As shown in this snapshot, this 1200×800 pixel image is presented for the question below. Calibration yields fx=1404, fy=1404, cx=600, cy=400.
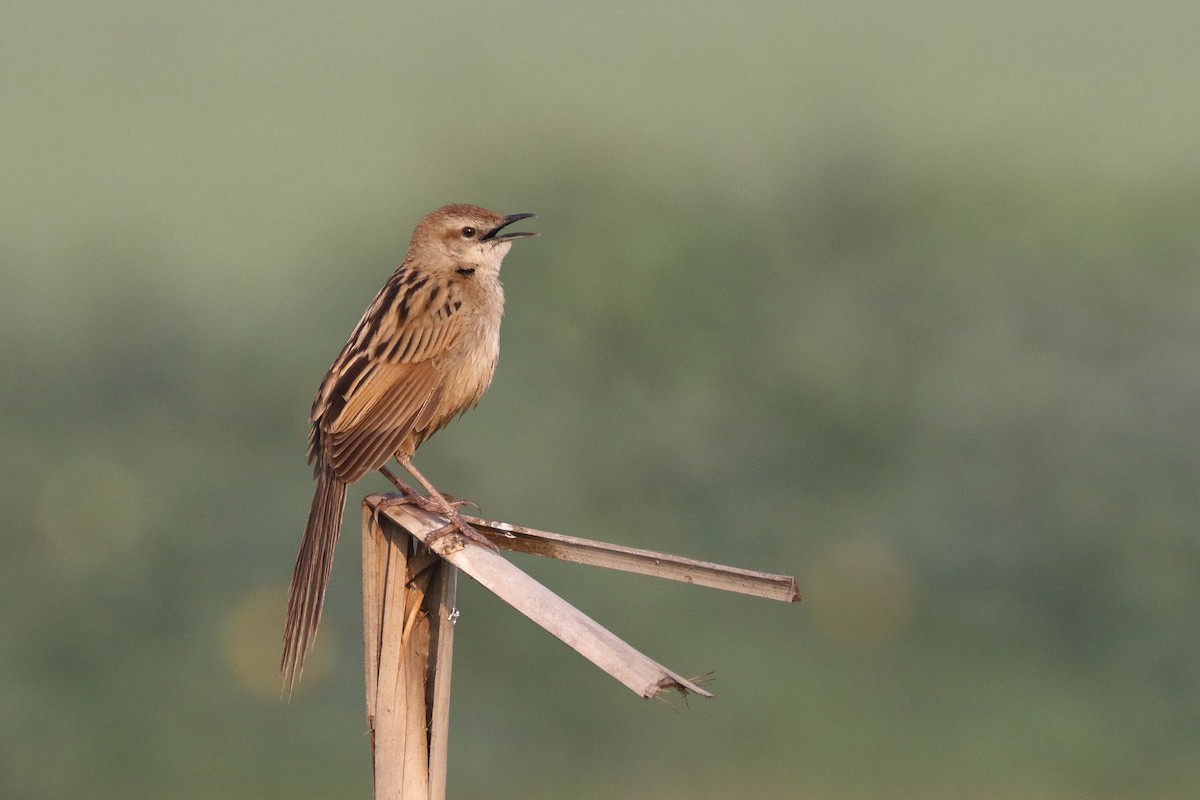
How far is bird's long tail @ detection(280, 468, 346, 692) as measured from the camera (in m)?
4.40

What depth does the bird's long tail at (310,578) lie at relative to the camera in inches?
173

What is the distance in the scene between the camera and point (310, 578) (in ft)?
15.1

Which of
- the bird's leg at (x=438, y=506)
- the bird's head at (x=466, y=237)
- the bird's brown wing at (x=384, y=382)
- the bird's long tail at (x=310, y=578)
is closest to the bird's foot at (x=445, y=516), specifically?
the bird's leg at (x=438, y=506)

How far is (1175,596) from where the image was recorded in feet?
38.9

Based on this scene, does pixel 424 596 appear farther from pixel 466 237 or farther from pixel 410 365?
pixel 466 237

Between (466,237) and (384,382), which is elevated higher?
(466,237)

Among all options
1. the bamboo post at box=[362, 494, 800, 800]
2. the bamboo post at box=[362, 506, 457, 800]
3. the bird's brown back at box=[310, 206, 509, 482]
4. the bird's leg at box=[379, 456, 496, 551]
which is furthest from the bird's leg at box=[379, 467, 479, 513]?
the bamboo post at box=[362, 506, 457, 800]

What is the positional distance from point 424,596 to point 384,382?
1.57 m

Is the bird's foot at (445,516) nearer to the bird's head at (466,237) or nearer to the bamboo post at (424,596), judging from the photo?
the bamboo post at (424,596)

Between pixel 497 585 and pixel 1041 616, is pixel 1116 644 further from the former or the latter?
pixel 497 585

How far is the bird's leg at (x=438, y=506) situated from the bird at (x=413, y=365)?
0.03ft

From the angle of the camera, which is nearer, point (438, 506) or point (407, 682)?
point (407, 682)

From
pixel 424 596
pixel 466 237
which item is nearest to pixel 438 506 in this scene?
pixel 424 596

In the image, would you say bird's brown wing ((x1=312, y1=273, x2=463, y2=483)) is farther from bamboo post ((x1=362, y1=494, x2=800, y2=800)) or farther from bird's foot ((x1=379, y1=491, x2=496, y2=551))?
bamboo post ((x1=362, y1=494, x2=800, y2=800))
